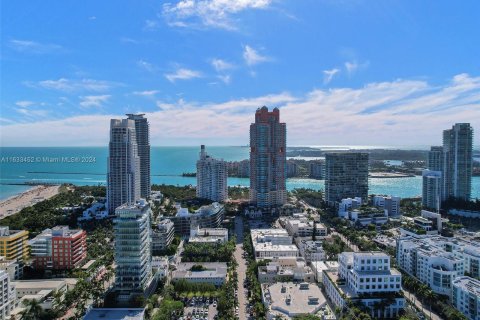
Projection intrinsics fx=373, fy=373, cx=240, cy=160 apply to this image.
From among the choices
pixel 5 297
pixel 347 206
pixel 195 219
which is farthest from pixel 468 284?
pixel 347 206

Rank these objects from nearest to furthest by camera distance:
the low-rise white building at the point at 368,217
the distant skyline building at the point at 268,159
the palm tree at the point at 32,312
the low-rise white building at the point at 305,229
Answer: the palm tree at the point at 32,312, the low-rise white building at the point at 305,229, the low-rise white building at the point at 368,217, the distant skyline building at the point at 268,159

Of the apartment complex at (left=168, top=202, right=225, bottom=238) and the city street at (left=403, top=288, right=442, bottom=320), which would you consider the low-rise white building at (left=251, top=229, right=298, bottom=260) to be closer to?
the apartment complex at (left=168, top=202, right=225, bottom=238)

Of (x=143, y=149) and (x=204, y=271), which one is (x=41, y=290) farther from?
(x=143, y=149)

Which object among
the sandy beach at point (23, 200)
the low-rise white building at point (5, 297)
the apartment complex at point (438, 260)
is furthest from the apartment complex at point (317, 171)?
the low-rise white building at point (5, 297)

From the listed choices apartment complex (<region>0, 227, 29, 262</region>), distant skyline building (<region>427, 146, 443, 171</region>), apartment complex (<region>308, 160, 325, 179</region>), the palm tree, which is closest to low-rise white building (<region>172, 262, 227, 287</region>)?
the palm tree

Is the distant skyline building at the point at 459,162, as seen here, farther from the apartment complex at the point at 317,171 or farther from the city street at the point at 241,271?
the apartment complex at the point at 317,171
